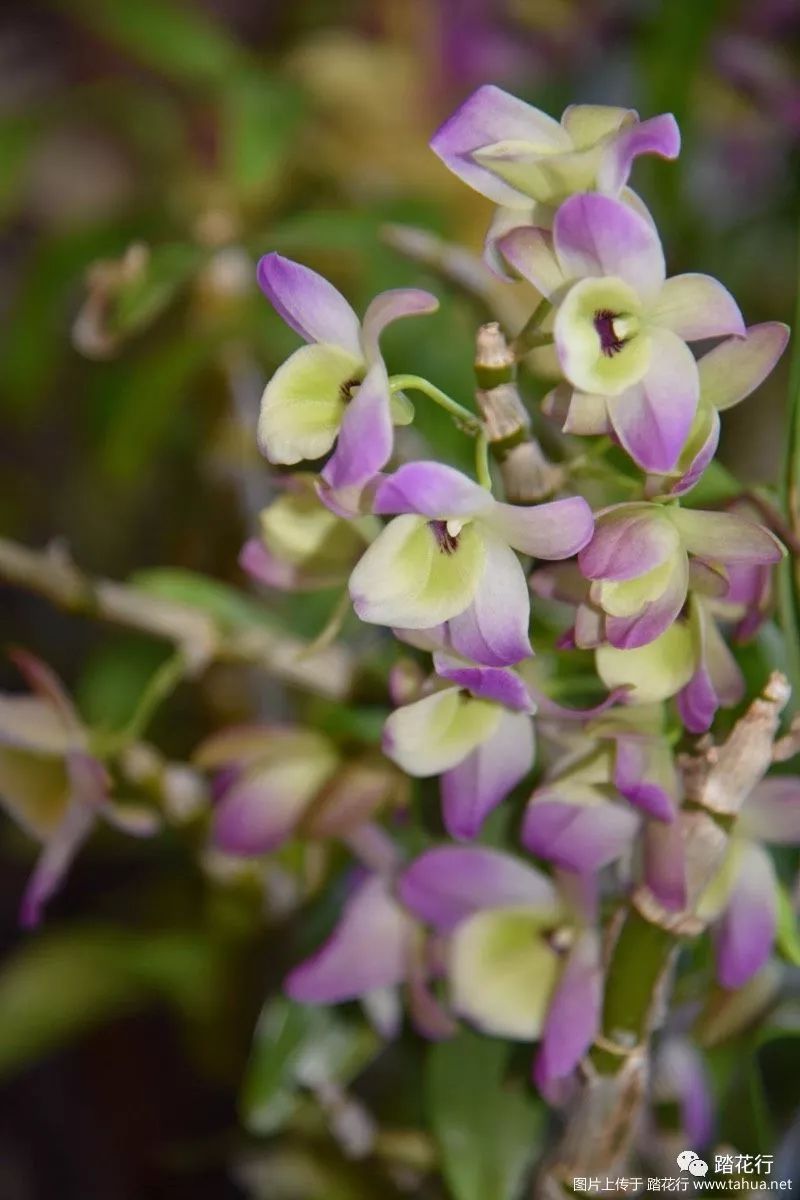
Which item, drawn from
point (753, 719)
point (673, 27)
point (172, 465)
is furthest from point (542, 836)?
point (172, 465)

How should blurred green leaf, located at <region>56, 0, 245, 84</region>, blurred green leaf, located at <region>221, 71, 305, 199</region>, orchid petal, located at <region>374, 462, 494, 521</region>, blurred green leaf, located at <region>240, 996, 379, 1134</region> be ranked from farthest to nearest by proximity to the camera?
blurred green leaf, located at <region>56, 0, 245, 84</region>, blurred green leaf, located at <region>221, 71, 305, 199</region>, blurred green leaf, located at <region>240, 996, 379, 1134</region>, orchid petal, located at <region>374, 462, 494, 521</region>

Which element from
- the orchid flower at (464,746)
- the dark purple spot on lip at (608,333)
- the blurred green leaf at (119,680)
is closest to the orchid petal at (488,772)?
the orchid flower at (464,746)

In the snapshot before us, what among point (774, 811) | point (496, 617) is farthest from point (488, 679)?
point (774, 811)

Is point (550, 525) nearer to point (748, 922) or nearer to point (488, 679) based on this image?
point (488, 679)

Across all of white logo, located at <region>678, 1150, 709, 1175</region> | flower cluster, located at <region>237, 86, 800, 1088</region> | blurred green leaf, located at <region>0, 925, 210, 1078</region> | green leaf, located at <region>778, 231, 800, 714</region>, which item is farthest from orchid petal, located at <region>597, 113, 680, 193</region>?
blurred green leaf, located at <region>0, 925, 210, 1078</region>

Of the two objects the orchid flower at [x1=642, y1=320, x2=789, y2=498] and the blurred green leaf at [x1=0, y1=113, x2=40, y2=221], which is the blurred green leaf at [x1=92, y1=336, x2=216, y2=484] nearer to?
the blurred green leaf at [x1=0, y1=113, x2=40, y2=221]

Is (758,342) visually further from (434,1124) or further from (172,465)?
(172,465)
